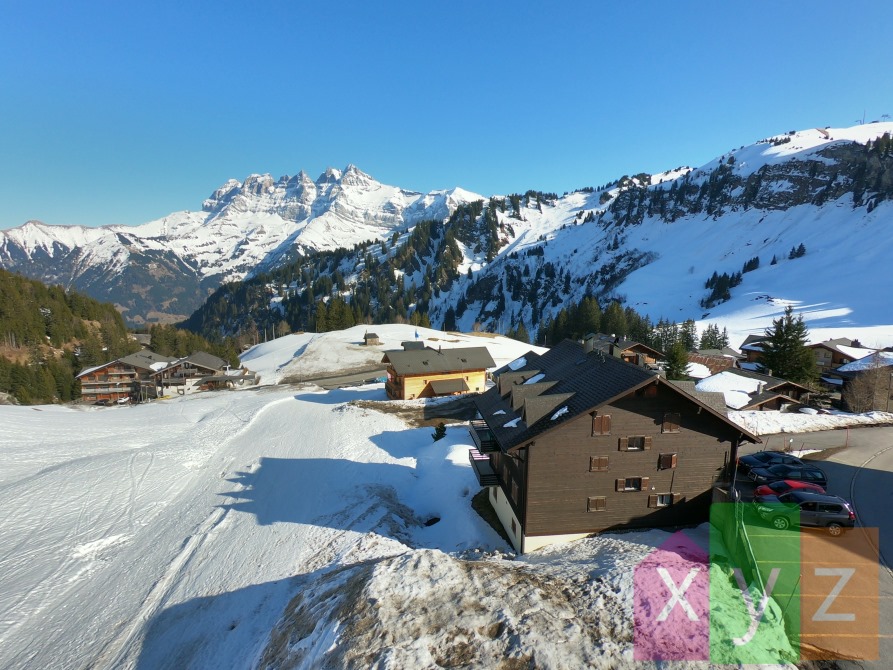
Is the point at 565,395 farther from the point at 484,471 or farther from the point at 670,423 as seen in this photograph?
the point at 484,471

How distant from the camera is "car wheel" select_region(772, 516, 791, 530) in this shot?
19672 millimetres

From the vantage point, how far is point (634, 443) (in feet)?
66.9

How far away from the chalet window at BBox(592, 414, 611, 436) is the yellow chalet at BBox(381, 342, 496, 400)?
3945cm

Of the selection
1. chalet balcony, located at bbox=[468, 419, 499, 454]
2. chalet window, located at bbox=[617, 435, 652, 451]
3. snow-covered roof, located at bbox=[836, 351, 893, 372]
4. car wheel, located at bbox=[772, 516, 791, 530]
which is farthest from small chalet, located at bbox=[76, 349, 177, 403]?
snow-covered roof, located at bbox=[836, 351, 893, 372]

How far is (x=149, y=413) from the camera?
196ft

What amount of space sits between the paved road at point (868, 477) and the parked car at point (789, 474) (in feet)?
3.15

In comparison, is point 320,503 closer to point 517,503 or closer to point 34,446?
point 517,503

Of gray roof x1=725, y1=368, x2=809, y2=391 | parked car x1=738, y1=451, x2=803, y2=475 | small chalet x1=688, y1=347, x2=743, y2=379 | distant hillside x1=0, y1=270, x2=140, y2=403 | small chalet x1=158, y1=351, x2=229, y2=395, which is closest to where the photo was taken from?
parked car x1=738, y1=451, x2=803, y2=475

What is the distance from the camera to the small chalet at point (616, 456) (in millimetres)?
20031

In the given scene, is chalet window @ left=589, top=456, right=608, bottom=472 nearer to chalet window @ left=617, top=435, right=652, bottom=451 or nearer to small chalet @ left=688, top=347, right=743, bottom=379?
chalet window @ left=617, top=435, right=652, bottom=451

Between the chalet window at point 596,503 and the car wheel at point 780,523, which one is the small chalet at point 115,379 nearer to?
the chalet window at point 596,503

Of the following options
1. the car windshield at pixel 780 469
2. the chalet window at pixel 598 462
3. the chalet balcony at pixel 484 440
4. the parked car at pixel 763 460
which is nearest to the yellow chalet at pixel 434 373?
the chalet balcony at pixel 484 440

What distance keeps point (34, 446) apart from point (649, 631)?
61.1 meters

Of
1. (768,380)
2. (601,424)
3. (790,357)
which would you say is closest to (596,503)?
(601,424)
